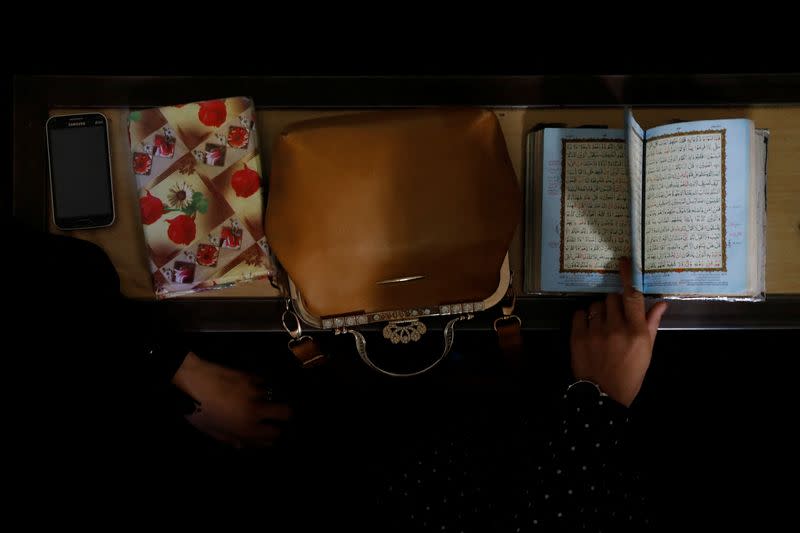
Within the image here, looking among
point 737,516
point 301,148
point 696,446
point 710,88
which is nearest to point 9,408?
point 301,148

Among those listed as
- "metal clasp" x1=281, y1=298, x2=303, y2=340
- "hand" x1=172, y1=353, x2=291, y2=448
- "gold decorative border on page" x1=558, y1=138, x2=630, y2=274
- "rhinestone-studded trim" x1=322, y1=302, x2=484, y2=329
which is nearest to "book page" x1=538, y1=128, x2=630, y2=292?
"gold decorative border on page" x1=558, y1=138, x2=630, y2=274

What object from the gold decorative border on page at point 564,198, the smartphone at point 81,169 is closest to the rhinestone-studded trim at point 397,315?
the gold decorative border on page at point 564,198

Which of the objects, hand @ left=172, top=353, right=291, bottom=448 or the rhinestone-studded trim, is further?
hand @ left=172, top=353, right=291, bottom=448

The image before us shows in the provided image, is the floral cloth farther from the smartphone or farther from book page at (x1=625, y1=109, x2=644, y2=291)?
book page at (x1=625, y1=109, x2=644, y2=291)

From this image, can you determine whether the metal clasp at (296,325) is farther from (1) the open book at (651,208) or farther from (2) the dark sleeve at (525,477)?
(1) the open book at (651,208)

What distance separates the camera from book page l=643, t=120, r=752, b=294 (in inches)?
30.6

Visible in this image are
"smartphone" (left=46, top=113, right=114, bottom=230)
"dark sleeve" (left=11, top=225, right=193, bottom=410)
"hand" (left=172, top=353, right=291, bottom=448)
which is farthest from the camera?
"hand" (left=172, top=353, right=291, bottom=448)

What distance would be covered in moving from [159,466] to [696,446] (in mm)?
1217

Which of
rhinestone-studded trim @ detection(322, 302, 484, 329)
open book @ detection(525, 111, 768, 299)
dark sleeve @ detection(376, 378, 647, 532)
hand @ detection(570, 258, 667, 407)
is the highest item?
open book @ detection(525, 111, 768, 299)

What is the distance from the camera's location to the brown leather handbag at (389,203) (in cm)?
76

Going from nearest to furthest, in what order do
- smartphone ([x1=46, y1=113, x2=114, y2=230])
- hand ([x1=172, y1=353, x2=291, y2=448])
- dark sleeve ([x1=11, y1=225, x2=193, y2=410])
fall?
1. dark sleeve ([x1=11, y1=225, x2=193, y2=410])
2. smartphone ([x1=46, y1=113, x2=114, y2=230])
3. hand ([x1=172, y1=353, x2=291, y2=448])

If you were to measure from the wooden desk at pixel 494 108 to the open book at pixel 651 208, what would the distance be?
0.17 feet

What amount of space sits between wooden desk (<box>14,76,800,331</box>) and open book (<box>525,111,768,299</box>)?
52 millimetres

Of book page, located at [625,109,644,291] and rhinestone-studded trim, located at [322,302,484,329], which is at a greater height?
book page, located at [625,109,644,291]
